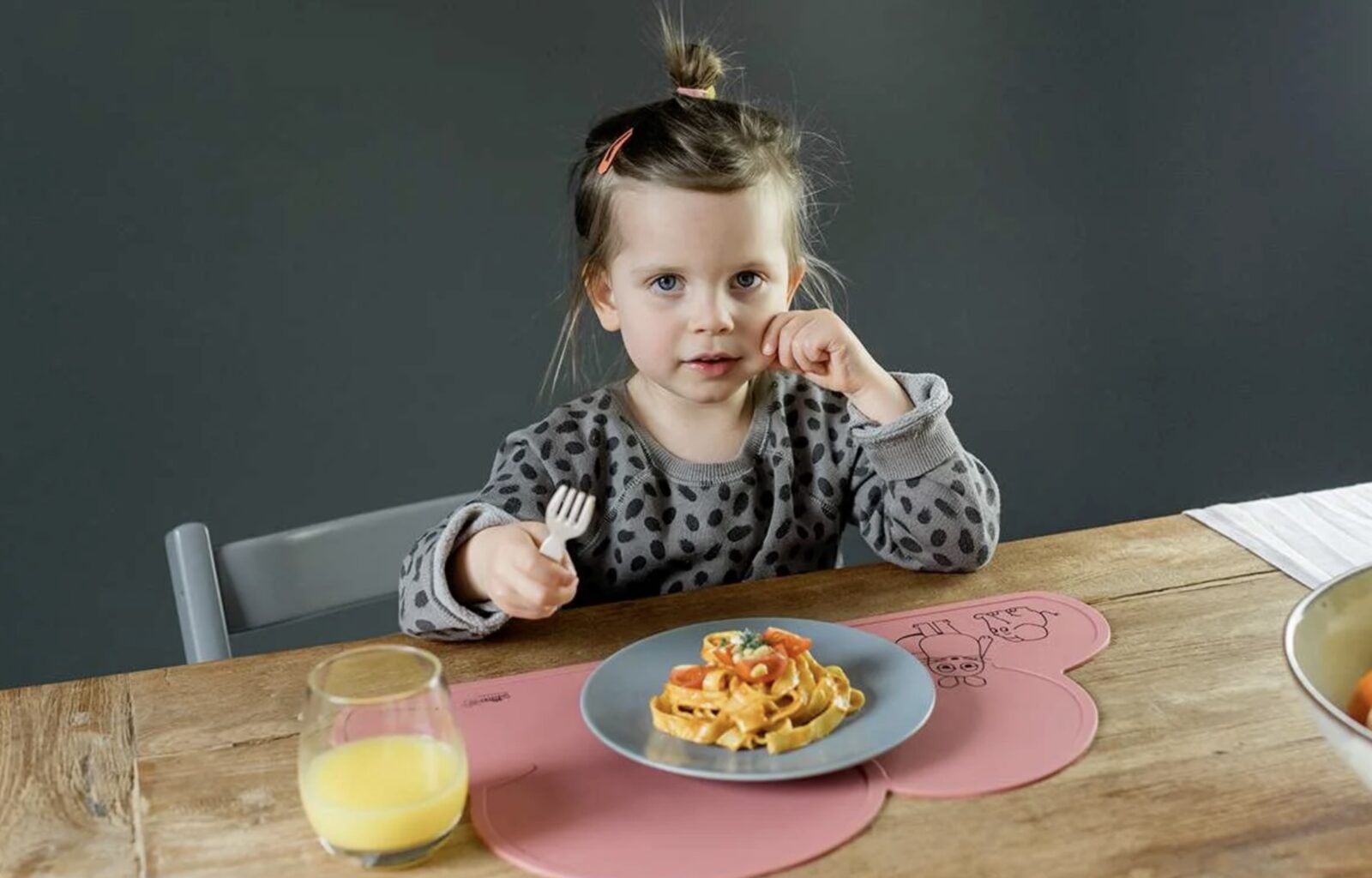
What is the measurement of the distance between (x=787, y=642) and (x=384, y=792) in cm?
29

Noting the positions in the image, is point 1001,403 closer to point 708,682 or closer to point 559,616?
point 559,616

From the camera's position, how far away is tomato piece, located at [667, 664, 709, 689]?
912 millimetres

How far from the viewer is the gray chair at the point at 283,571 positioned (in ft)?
4.10

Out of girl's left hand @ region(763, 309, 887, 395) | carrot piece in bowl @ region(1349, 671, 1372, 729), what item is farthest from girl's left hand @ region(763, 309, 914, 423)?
carrot piece in bowl @ region(1349, 671, 1372, 729)

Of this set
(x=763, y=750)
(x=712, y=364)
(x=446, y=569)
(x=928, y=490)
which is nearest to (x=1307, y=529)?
(x=928, y=490)

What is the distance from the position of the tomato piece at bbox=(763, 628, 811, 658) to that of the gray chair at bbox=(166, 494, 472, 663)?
0.49 m

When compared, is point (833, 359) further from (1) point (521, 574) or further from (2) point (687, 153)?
(1) point (521, 574)

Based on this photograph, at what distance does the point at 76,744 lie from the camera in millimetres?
953

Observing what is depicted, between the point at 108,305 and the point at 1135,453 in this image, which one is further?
the point at 1135,453

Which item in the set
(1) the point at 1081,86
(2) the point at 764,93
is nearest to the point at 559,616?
(2) the point at 764,93

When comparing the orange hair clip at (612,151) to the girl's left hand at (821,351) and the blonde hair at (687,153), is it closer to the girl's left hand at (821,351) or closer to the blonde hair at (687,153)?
the blonde hair at (687,153)

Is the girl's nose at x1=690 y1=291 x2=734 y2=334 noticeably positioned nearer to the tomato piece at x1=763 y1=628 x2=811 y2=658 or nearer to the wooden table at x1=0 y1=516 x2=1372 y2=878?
the wooden table at x1=0 y1=516 x2=1372 y2=878

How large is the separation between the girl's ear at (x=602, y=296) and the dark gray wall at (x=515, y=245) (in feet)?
2.84

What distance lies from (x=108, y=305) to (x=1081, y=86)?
169cm
